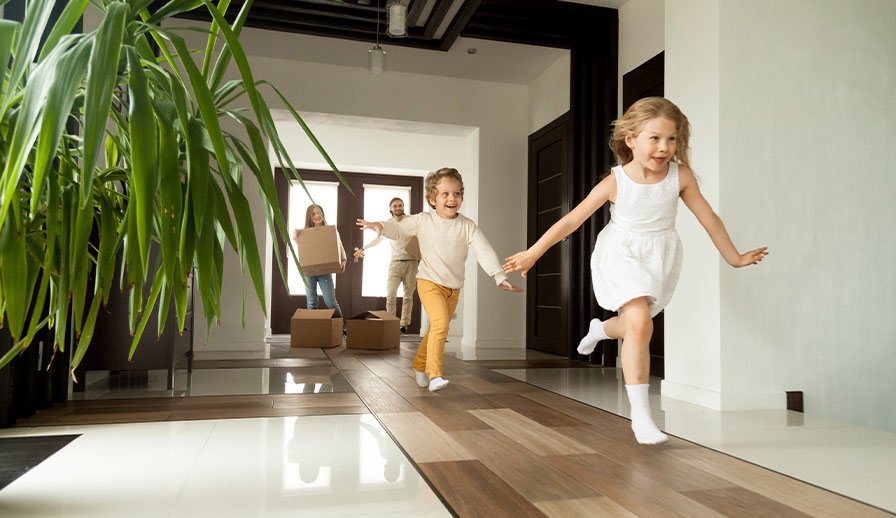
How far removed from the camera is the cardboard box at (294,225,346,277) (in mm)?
5391

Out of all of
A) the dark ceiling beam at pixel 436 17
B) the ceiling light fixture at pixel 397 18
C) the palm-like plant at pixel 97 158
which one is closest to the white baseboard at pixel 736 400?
the palm-like plant at pixel 97 158

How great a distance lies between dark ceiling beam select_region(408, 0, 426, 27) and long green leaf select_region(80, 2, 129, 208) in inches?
157

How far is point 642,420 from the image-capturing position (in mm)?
2023

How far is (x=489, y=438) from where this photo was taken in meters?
2.09

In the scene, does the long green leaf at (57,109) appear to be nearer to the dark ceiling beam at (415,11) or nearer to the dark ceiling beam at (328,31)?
the dark ceiling beam at (415,11)

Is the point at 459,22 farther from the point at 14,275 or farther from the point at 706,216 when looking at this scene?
the point at 14,275

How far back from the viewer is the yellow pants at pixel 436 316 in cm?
302

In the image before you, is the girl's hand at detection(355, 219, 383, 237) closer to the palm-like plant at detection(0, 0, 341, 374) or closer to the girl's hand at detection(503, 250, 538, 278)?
the girl's hand at detection(503, 250, 538, 278)

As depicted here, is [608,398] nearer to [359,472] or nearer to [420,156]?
[359,472]

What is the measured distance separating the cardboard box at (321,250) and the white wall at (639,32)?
2.51 meters

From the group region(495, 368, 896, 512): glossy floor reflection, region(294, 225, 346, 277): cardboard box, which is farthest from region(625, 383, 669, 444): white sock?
region(294, 225, 346, 277): cardboard box

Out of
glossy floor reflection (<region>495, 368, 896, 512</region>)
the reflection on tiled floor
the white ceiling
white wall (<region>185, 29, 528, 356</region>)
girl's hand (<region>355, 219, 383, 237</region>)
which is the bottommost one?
the reflection on tiled floor

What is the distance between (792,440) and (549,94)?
418 cm

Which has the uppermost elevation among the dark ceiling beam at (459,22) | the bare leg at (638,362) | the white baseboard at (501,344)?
the dark ceiling beam at (459,22)
